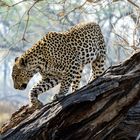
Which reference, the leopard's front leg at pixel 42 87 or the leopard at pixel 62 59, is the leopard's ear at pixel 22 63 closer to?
the leopard at pixel 62 59

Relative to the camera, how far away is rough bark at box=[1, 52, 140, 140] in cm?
376

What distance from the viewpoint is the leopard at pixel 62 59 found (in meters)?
5.86

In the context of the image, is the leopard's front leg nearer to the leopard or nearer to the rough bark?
the leopard

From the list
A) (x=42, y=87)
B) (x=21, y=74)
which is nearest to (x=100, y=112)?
(x=42, y=87)

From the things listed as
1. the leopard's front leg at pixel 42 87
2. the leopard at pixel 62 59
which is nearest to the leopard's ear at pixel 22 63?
the leopard at pixel 62 59

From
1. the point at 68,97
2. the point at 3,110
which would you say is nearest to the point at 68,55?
the point at 68,97

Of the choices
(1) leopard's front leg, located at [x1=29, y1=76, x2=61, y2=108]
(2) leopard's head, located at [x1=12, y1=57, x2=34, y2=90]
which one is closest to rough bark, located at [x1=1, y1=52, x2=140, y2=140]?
(1) leopard's front leg, located at [x1=29, y1=76, x2=61, y2=108]

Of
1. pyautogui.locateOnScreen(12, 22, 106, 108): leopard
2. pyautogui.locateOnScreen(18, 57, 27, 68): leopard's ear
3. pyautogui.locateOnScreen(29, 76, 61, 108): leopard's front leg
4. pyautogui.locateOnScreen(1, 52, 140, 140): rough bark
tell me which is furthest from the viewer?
pyautogui.locateOnScreen(18, 57, 27, 68): leopard's ear

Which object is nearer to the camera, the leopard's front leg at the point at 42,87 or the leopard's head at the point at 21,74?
the leopard's front leg at the point at 42,87

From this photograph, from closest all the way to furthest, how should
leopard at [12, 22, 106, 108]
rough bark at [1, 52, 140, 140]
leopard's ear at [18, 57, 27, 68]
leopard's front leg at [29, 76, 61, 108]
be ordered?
rough bark at [1, 52, 140, 140], leopard's front leg at [29, 76, 61, 108], leopard at [12, 22, 106, 108], leopard's ear at [18, 57, 27, 68]

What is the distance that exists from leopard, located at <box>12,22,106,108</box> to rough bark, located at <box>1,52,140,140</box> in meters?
1.74

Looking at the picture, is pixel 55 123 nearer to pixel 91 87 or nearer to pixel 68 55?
pixel 91 87

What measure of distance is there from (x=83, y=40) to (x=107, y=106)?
2.48m

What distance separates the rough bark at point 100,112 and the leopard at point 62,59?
1743mm
